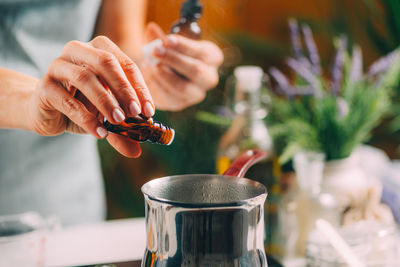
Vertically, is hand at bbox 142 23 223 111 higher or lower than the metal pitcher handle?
higher

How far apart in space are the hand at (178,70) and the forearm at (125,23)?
0.07 feet

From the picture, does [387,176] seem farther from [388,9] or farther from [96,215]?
[96,215]

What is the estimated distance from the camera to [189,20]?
21.6 inches

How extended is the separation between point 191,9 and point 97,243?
44 centimetres

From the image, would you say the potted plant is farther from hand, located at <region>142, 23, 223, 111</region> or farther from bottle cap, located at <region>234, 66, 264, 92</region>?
hand, located at <region>142, 23, 223, 111</region>

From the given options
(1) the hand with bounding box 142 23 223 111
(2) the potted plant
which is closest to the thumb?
(1) the hand with bounding box 142 23 223 111

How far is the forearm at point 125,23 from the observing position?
571 mm

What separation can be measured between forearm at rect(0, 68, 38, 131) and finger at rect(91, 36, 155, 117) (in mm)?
99

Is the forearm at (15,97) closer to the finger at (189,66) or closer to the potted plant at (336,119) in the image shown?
the finger at (189,66)

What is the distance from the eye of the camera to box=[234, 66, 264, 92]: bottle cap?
688 mm

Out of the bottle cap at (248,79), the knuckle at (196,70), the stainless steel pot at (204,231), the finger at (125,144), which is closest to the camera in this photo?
the stainless steel pot at (204,231)

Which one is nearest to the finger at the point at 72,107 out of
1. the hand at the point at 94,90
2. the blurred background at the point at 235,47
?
the hand at the point at 94,90

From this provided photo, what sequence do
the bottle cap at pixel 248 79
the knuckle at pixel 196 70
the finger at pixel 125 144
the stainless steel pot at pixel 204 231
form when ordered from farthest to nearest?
the bottle cap at pixel 248 79
the knuckle at pixel 196 70
the finger at pixel 125 144
the stainless steel pot at pixel 204 231

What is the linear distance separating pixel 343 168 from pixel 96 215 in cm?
51
